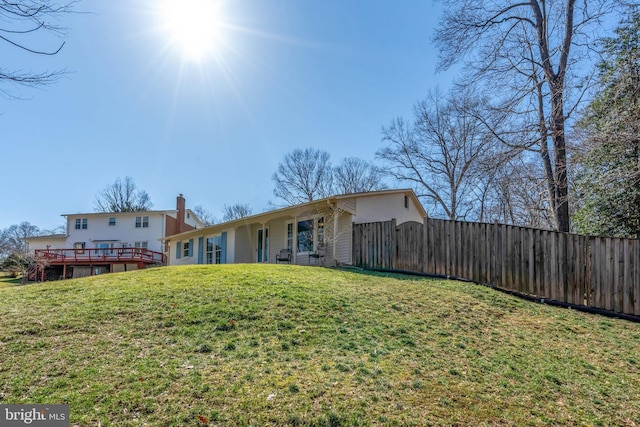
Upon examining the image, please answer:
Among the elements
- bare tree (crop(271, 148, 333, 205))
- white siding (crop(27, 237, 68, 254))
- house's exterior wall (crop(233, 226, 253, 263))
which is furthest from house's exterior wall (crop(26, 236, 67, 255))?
house's exterior wall (crop(233, 226, 253, 263))

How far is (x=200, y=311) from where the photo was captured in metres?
6.11

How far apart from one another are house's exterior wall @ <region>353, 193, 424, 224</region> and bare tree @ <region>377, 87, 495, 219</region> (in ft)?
30.0

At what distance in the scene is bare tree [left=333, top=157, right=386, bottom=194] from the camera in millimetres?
31406

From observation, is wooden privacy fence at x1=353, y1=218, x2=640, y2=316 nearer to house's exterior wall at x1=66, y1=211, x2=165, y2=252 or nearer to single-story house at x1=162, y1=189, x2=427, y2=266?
single-story house at x1=162, y1=189, x2=427, y2=266

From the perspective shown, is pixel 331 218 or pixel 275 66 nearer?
pixel 275 66

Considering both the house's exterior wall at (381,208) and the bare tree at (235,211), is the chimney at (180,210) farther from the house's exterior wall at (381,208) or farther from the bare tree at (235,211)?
the house's exterior wall at (381,208)

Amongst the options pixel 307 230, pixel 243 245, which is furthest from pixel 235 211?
pixel 307 230

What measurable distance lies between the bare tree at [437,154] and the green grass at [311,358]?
1795cm

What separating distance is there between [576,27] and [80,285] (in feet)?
53.9

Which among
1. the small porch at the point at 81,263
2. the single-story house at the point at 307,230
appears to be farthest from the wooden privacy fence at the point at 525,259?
the small porch at the point at 81,263

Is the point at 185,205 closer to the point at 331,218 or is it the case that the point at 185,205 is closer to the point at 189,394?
the point at 331,218

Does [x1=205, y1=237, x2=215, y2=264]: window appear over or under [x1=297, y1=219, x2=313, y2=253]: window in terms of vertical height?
under

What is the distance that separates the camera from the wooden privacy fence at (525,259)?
7762 mm

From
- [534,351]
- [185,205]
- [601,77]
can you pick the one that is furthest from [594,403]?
[185,205]
